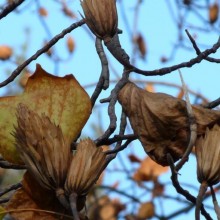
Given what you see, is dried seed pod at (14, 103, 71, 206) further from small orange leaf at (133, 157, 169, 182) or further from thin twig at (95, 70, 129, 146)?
small orange leaf at (133, 157, 169, 182)

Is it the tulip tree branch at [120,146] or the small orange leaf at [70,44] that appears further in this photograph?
the small orange leaf at [70,44]

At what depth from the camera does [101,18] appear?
23.0 inches

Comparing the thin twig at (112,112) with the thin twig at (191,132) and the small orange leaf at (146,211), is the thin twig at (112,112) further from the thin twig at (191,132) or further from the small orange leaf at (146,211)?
the small orange leaf at (146,211)

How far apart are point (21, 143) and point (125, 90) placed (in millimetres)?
108

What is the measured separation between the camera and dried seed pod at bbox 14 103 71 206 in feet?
1.60

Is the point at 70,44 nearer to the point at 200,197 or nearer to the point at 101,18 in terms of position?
the point at 101,18

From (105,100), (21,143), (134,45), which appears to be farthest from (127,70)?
(134,45)

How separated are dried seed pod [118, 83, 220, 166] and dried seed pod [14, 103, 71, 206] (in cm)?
8

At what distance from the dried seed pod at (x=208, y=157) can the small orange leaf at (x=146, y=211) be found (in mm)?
1345

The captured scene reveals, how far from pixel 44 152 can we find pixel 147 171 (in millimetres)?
1635

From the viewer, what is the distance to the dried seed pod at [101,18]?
1.92ft

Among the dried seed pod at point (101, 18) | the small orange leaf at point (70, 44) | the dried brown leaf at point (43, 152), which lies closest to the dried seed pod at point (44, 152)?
the dried brown leaf at point (43, 152)

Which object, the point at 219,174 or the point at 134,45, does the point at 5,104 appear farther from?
the point at 134,45

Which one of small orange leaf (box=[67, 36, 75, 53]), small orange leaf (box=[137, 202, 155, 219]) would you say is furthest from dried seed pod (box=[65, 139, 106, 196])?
small orange leaf (box=[67, 36, 75, 53])
